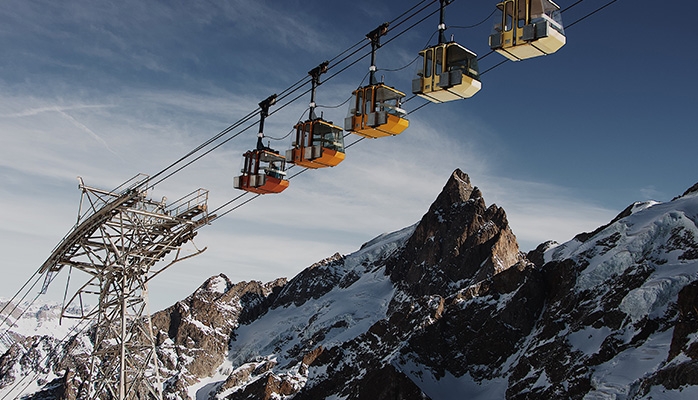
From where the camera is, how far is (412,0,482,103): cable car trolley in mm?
22922

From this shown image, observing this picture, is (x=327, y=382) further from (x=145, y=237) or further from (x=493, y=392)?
(x=145, y=237)

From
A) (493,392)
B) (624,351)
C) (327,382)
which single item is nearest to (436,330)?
(493,392)

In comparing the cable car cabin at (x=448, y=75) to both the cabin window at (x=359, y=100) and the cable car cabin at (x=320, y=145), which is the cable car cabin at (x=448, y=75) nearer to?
the cabin window at (x=359, y=100)

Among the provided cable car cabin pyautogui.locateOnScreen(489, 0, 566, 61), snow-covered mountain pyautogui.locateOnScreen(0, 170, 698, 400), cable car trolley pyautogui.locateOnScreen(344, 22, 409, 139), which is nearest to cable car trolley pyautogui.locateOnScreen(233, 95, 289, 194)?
cable car trolley pyautogui.locateOnScreen(344, 22, 409, 139)

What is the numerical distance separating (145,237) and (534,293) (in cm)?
13934

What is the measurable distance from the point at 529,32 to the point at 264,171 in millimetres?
13900

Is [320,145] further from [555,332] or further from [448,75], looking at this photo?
[555,332]

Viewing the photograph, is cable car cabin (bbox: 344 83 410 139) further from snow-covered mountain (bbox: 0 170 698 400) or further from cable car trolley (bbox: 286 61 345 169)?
snow-covered mountain (bbox: 0 170 698 400)

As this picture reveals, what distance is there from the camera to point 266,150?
3088cm

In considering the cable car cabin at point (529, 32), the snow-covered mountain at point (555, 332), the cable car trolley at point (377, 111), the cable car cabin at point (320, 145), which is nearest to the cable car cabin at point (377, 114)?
the cable car trolley at point (377, 111)

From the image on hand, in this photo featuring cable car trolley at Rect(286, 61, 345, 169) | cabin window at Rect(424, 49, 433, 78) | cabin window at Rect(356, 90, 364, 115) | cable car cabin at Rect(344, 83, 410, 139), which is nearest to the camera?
cabin window at Rect(424, 49, 433, 78)

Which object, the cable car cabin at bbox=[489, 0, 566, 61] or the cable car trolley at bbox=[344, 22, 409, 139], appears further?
the cable car trolley at bbox=[344, 22, 409, 139]

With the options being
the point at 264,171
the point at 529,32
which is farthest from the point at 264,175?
the point at 529,32

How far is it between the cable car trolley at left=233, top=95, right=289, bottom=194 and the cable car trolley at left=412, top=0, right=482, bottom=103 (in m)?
8.90
